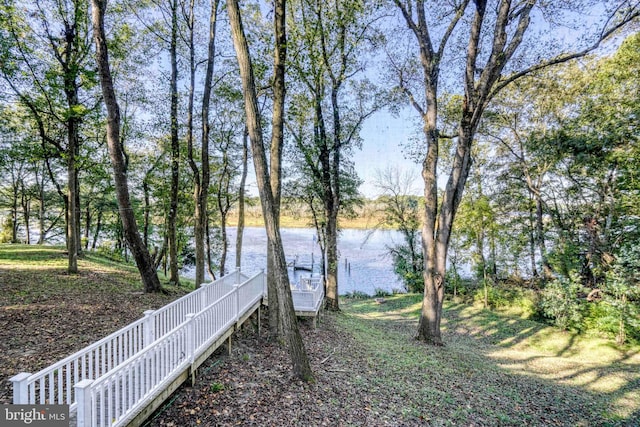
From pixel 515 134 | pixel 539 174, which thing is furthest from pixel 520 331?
pixel 515 134

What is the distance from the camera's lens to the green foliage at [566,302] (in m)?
11.0

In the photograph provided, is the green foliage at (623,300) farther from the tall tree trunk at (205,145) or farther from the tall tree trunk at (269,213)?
the tall tree trunk at (205,145)

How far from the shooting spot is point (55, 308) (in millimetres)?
Result: 6320

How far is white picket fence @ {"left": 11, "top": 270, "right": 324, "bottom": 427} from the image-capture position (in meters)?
2.55

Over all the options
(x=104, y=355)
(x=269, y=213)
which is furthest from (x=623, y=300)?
(x=104, y=355)

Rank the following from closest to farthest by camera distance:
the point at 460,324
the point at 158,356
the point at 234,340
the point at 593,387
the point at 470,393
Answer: the point at 158,356 < the point at 470,393 < the point at 234,340 < the point at 593,387 < the point at 460,324

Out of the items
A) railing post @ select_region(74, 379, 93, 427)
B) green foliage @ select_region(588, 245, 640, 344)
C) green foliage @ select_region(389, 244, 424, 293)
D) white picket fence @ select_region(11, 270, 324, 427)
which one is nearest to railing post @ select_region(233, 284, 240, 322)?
white picket fence @ select_region(11, 270, 324, 427)

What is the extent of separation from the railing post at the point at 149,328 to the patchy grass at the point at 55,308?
1.39 meters

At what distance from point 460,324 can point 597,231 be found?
6.56 meters

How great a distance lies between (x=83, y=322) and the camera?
5.86 metres

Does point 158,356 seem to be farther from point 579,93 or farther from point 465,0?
point 579,93

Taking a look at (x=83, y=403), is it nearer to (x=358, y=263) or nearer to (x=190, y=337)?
(x=190, y=337)

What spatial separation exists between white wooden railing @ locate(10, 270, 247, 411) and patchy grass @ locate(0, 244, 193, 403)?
37 centimetres

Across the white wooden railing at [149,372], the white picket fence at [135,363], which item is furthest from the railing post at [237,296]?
the white wooden railing at [149,372]
